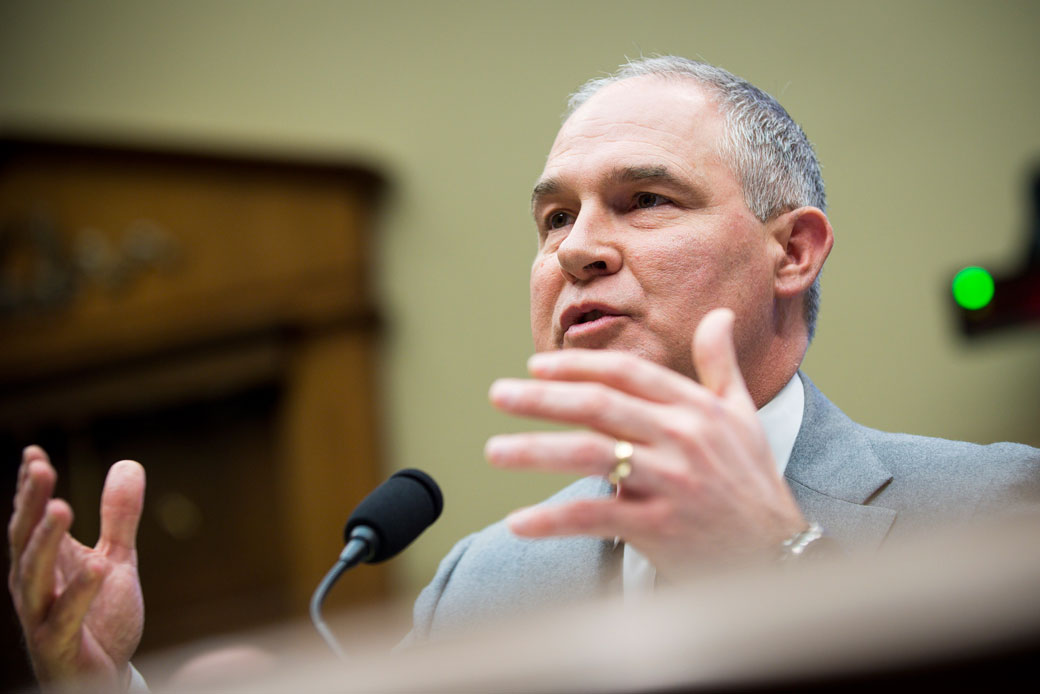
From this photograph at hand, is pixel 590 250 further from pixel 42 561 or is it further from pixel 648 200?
pixel 42 561

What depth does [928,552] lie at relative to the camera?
16.5 inches

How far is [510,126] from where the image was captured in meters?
4.38

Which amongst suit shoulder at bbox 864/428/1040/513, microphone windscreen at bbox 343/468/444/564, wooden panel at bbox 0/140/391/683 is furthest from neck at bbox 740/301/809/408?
wooden panel at bbox 0/140/391/683

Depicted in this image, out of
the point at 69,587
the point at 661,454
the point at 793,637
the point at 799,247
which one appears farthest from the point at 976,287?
the point at 793,637

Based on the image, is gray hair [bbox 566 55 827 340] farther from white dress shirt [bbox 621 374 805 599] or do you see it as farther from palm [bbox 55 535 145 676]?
palm [bbox 55 535 145 676]

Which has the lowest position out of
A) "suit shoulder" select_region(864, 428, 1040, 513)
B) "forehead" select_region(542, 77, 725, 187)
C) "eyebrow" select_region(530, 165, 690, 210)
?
"suit shoulder" select_region(864, 428, 1040, 513)

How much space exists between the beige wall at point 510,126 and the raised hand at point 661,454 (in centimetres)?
262

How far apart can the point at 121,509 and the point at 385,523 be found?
40 centimetres

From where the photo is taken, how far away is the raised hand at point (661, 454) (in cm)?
86

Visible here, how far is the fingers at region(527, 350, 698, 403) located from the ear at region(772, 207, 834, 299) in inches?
25.9

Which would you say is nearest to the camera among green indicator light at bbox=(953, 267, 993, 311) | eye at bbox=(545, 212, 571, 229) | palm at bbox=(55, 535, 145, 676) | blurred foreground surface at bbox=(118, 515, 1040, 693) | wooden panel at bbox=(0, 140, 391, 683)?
blurred foreground surface at bbox=(118, 515, 1040, 693)

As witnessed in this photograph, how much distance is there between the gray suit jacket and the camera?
1274 millimetres

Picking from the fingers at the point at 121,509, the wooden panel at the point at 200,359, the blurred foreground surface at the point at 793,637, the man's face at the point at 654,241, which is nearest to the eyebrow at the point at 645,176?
the man's face at the point at 654,241

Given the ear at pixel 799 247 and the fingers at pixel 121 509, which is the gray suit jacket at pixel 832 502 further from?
the fingers at pixel 121 509
